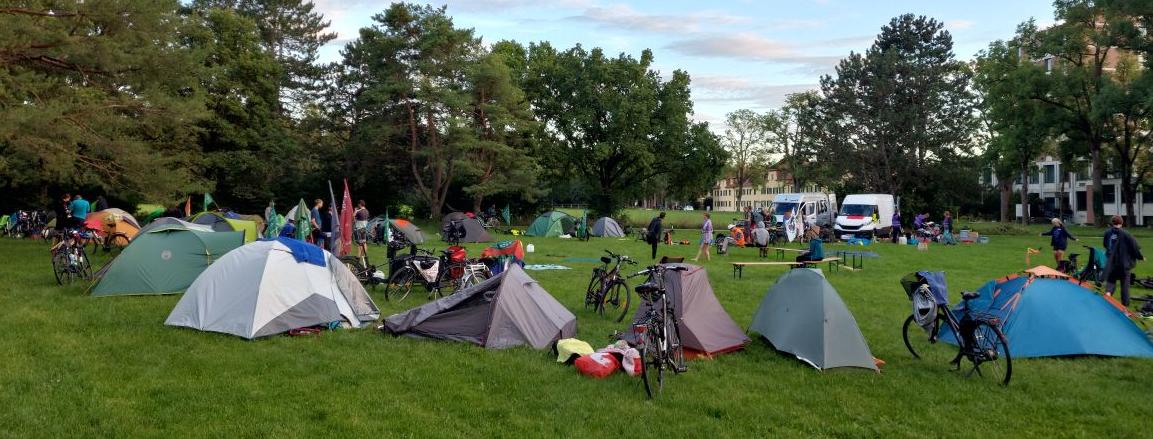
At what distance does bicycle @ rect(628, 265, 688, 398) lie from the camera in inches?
249

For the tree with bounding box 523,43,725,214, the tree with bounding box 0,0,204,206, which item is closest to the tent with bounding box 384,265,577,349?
the tree with bounding box 0,0,204,206

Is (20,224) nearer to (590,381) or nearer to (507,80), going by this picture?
(507,80)

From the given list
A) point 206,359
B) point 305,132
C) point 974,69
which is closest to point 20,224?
point 305,132

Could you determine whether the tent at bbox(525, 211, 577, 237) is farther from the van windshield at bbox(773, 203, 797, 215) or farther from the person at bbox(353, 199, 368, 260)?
the person at bbox(353, 199, 368, 260)

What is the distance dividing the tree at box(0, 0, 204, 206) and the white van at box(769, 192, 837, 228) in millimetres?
22261

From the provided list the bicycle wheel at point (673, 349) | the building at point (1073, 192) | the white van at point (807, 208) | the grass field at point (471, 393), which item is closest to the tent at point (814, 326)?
the grass field at point (471, 393)

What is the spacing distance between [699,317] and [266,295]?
5.25 metres

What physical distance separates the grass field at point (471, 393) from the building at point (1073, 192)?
4824 cm

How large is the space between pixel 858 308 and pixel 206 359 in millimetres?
8968

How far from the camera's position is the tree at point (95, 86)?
14969 millimetres

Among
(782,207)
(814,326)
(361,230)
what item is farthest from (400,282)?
(782,207)

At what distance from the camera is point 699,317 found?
8.06 meters

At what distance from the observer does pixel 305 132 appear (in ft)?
123

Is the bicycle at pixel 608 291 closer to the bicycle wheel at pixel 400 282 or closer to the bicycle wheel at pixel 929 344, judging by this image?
the bicycle wheel at pixel 400 282
